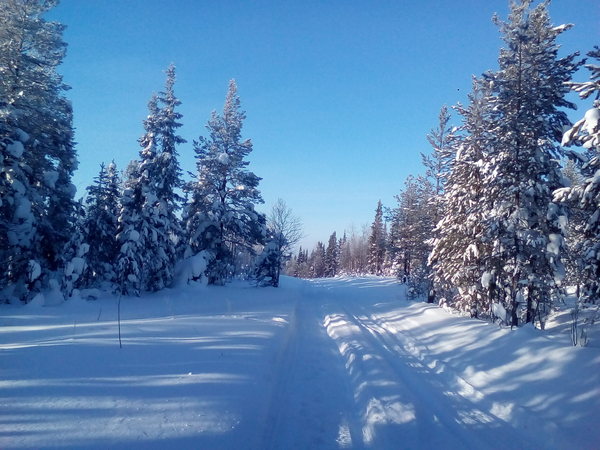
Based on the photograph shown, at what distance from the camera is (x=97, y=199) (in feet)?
71.9

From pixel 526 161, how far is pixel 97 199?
2318cm

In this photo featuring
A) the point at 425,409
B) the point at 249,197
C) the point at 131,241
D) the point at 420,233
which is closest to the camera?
the point at 425,409

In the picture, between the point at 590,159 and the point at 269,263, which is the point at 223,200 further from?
the point at 590,159

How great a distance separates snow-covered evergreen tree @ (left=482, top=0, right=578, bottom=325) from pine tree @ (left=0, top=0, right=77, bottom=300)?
66.5ft

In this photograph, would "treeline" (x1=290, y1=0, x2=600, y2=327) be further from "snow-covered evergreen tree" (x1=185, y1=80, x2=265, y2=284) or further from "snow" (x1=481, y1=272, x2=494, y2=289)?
"snow-covered evergreen tree" (x1=185, y1=80, x2=265, y2=284)

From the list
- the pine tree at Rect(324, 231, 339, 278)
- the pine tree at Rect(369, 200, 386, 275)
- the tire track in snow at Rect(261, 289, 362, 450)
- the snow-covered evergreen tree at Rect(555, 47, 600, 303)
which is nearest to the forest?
the snow-covered evergreen tree at Rect(555, 47, 600, 303)

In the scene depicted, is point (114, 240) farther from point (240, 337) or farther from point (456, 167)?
point (456, 167)

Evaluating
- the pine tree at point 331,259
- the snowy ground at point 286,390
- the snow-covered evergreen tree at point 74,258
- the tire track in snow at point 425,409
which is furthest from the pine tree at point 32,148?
the pine tree at point 331,259

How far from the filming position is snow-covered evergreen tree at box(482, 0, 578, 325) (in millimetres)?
12656

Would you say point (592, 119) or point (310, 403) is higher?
point (592, 119)

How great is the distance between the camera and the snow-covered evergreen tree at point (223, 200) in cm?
2481

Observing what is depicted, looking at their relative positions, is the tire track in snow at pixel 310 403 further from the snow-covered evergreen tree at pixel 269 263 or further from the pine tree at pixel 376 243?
the pine tree at pixel 376 243

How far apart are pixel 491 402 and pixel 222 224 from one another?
2081 cm

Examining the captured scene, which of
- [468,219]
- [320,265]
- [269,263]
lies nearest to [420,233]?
[468,219]
